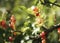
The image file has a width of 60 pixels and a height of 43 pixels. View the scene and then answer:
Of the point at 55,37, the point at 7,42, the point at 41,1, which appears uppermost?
the point at 41,1

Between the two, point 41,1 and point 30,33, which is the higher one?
point 41,1

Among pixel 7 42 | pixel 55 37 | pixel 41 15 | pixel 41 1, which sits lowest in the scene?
pixel 55 37

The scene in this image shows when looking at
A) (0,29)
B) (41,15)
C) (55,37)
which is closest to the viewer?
(0,29)

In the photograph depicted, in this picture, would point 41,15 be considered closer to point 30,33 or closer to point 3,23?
point 30,33

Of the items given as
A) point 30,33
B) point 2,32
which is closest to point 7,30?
point 2,32

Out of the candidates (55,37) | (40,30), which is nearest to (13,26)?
(40,30)

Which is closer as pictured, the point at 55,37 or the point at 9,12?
A: the point at 9,12

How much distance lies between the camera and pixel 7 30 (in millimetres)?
2686

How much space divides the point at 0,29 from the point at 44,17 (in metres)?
0.48

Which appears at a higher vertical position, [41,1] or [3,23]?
[41,1]

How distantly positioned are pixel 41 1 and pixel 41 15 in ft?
0.73

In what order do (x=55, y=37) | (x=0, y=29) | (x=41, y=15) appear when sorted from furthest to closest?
1. (x=55, y=37)
2. (x=41, y=15)
3. (x=0, y=29)

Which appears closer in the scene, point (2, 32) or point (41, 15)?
point (2, 32)

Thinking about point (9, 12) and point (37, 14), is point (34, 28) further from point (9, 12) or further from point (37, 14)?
point (9, 12)
